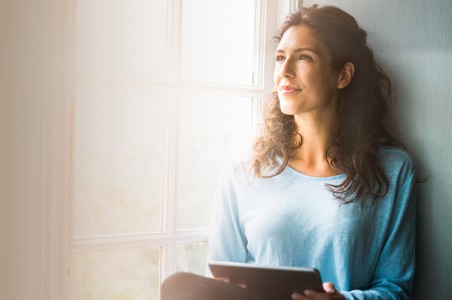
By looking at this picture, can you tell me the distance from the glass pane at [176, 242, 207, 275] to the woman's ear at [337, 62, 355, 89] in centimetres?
70

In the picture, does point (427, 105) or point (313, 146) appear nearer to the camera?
point (427, 105)

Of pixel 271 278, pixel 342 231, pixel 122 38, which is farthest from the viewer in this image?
pixel 122 38

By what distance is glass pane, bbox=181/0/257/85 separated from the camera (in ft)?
5.59

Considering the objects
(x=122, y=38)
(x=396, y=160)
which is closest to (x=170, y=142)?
A: (x=122, y=38)

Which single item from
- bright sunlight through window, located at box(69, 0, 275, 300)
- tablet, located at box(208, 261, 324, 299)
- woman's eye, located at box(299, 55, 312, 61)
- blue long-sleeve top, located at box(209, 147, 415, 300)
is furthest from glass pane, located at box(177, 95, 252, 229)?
tablet, located at box(208, 261, 324, 299)

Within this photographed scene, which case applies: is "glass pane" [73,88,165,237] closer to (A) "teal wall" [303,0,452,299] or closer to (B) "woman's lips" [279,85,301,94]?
(B) "woman's lips" [279,85,301,94]

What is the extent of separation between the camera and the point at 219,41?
179 cm

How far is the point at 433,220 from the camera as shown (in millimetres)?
1473

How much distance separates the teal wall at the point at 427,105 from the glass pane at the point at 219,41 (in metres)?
0.47

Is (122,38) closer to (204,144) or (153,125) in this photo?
(153,125)

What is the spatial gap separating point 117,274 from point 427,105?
105 cm

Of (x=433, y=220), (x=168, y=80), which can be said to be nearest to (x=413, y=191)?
(x=433, y=220)

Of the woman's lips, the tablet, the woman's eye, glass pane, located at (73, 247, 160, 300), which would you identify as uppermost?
the woman's eye

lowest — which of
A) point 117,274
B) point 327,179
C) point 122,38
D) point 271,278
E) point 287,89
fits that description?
point 117,274
